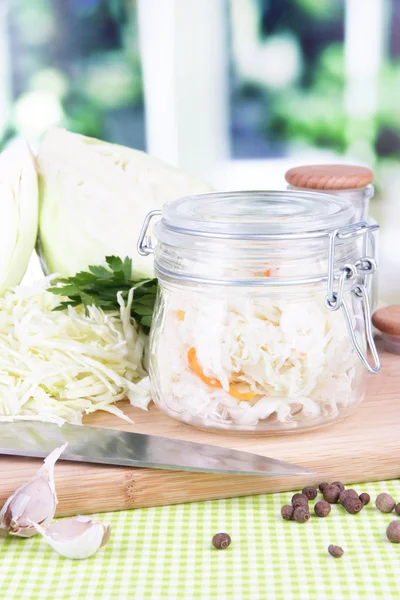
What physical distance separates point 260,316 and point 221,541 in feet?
1.24

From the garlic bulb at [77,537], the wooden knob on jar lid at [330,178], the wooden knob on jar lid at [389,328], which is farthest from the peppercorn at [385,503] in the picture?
the wooden knob on jar lid at [330,178]

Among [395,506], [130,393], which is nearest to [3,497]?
[130,393]

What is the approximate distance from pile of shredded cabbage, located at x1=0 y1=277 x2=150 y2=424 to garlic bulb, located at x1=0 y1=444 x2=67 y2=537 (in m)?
0.22

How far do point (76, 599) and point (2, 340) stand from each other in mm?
653

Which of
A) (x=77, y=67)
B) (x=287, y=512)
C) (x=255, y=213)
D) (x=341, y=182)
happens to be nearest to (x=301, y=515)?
(x=287, y=512)

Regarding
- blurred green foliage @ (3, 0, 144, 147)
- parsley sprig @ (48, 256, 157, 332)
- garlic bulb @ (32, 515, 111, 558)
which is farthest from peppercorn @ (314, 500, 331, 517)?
blurred green foliage @ (3, 0, 144, 147)

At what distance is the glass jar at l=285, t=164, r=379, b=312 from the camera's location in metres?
1.73

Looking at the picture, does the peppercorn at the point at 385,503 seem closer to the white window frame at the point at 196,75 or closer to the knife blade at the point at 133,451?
the knife blade at the point at 133,451

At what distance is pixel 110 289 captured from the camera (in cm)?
160

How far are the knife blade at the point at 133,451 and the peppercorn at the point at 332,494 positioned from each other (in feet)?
0.13

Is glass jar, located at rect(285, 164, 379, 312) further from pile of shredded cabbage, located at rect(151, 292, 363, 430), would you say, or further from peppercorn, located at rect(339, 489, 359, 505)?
peppercorn, located at rect(339, 489, 359, 505)

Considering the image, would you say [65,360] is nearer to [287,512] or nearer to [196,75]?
[287,512]

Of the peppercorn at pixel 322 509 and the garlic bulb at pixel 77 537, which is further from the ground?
the garlic bulb at pixel 77 537

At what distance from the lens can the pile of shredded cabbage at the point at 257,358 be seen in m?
1.27
